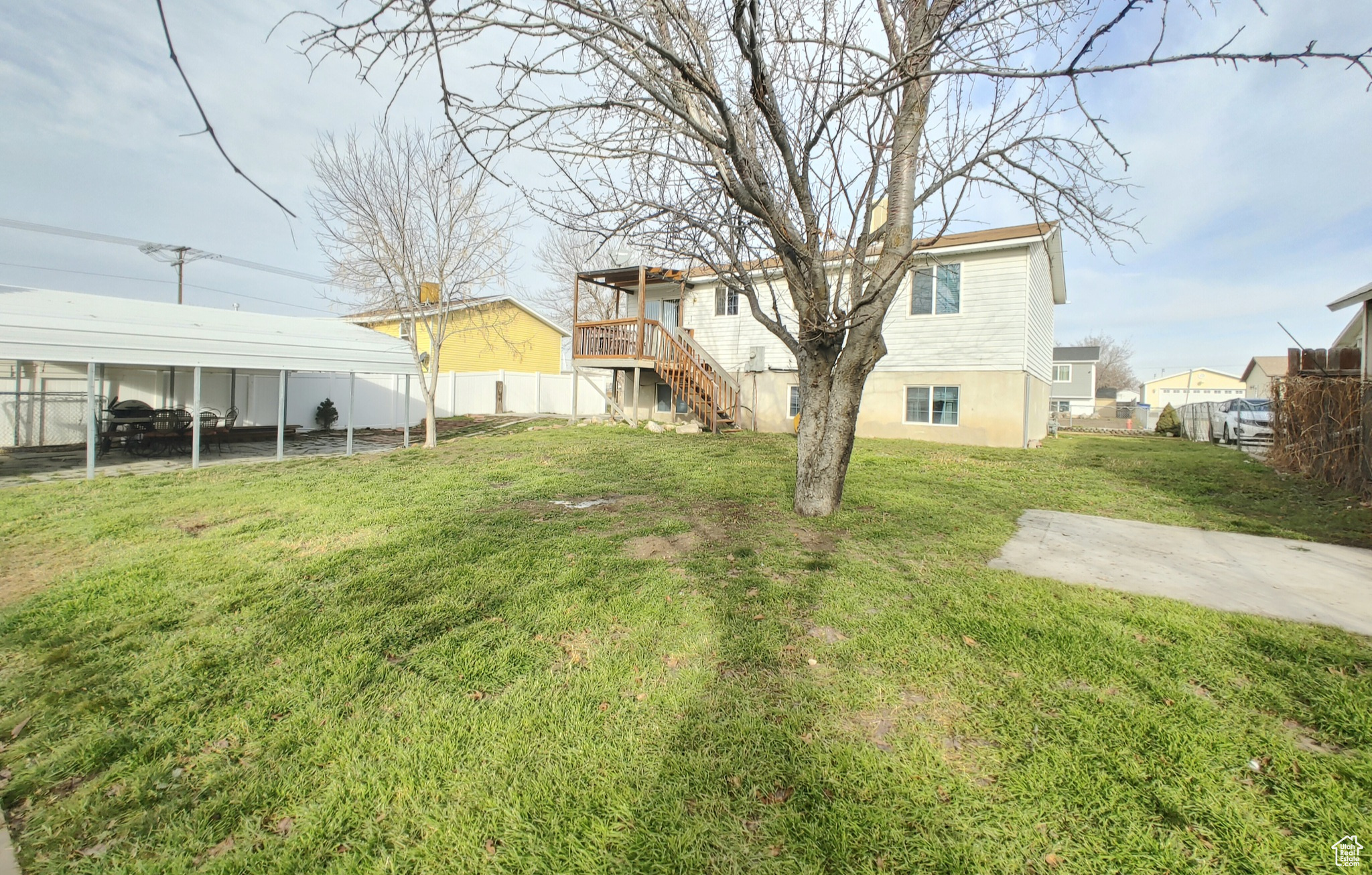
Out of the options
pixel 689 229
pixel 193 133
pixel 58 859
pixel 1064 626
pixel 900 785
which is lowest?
pixel 58 859

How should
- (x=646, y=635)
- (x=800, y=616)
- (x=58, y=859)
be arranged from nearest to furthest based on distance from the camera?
(x=58, y=859), (x=646, y=635), (x=800, y=616)

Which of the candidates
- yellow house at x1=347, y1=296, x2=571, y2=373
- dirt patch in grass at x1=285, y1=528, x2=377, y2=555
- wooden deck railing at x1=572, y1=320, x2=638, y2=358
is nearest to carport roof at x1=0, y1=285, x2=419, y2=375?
wooden deck railing at x1=572, y1=320, x2=638, y2=358

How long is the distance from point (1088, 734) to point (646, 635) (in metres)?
2.20

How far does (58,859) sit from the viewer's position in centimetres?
188

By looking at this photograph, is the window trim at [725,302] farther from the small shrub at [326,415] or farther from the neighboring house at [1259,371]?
the neighboring house at [1259,371]

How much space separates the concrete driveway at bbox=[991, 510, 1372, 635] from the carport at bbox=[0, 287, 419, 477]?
41.4ft

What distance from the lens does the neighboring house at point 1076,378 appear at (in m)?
42.6

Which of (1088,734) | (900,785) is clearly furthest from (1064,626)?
(900,785)

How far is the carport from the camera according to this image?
9.05 metres

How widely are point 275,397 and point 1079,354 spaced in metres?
50.5

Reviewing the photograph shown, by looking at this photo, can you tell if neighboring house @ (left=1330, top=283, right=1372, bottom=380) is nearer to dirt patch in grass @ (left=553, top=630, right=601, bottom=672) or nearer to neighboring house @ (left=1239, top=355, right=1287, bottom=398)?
dirt patch in grass @ (left=553, top=630, right=601, bottom=672)

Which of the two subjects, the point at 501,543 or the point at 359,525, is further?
the point at 359,525

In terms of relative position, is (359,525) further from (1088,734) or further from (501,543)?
(1088,734)

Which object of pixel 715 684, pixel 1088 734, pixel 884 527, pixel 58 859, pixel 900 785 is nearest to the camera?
pixel 58 859
